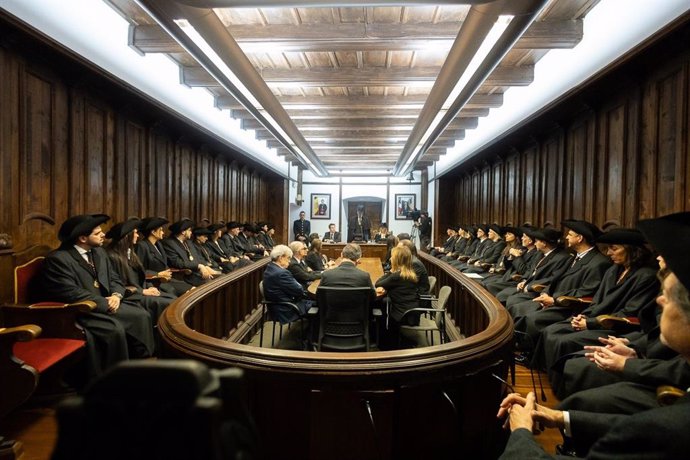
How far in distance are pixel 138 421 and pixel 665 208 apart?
14.3ft

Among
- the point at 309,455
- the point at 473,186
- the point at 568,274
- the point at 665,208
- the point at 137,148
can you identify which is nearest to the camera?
the point at 309,455

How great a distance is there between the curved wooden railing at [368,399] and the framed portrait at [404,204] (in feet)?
46.0

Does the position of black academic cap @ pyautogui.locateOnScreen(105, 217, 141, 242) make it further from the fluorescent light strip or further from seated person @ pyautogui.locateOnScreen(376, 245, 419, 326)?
the fluorescent light strip

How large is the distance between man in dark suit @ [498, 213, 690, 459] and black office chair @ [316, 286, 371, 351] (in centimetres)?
189

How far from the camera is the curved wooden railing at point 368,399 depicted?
1654 millimetres

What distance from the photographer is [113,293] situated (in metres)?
3.82

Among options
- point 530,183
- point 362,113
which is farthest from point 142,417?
point 530,183

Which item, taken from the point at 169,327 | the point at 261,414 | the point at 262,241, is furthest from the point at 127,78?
the point at 262,241

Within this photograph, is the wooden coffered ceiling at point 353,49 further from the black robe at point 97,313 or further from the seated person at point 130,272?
the black robe at point 97,313

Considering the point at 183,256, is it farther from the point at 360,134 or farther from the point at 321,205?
the point at 321,205

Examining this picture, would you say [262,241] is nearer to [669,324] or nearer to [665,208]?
[665,208]

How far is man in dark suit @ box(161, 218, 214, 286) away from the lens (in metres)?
5.77

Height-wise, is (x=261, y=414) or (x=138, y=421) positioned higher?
(x=138, y=421)

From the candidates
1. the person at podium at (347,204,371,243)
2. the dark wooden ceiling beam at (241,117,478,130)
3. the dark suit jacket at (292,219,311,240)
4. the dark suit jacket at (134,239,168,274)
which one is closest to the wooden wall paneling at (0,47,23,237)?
the dark suit jacket at (134,239,168,274)
